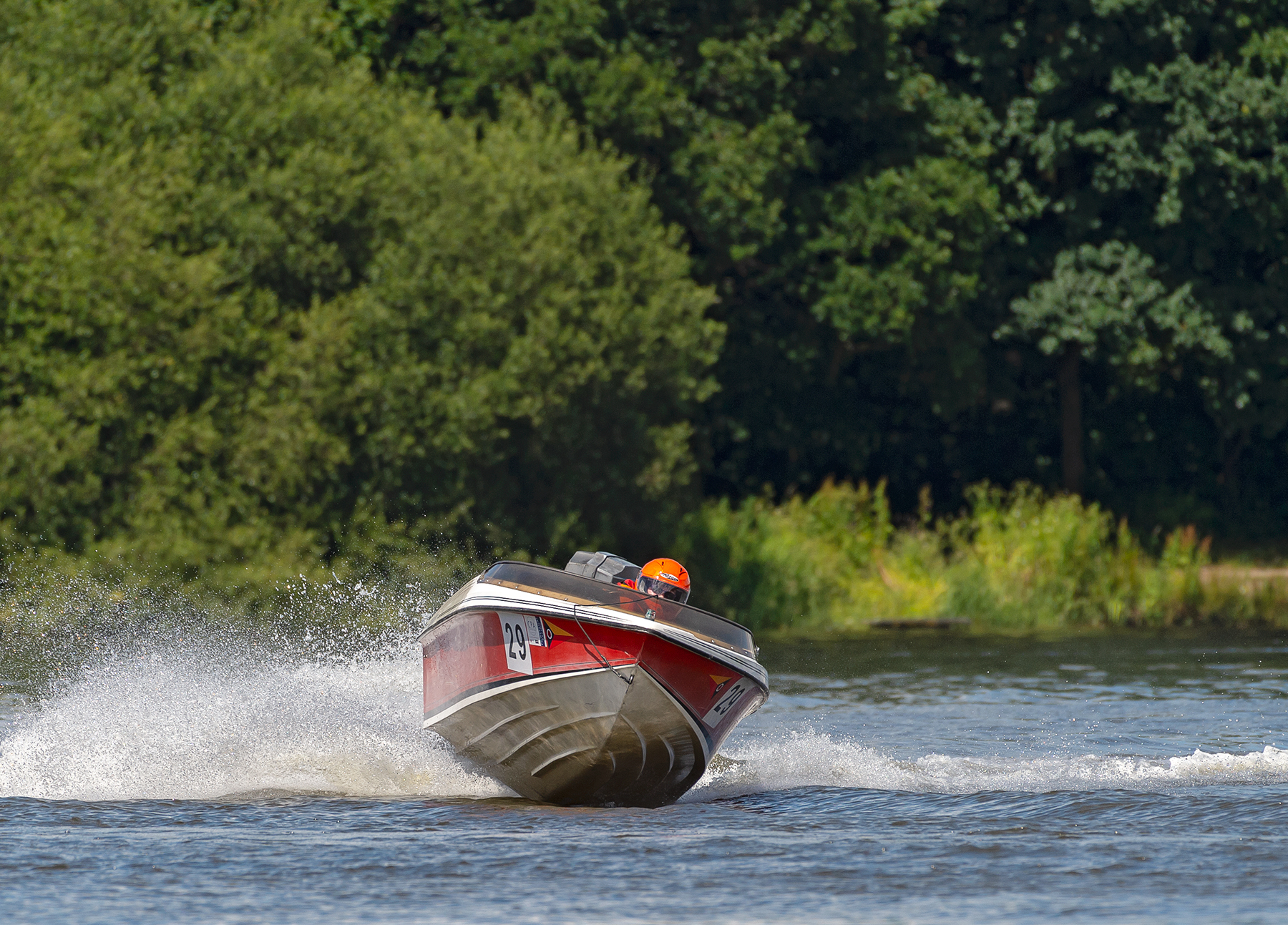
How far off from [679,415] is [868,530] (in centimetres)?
399

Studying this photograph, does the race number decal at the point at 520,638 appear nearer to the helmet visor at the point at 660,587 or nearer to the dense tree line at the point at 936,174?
the helmet visor at the point at 660,587

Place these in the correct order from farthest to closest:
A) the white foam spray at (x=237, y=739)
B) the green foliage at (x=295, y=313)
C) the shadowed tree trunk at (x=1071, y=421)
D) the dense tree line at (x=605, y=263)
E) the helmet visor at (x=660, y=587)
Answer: the shadowed tree trunk at (x=1071, y=421), the dense tree line at (x=605, y=263), the green foliage at (x=295, y=313), the white foam spray at (x=237, y=739), the helmet visor at (x=660, y=587)

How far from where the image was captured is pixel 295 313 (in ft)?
98.4

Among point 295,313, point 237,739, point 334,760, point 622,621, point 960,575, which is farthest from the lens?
point 960,575

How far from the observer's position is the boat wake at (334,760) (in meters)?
15.0

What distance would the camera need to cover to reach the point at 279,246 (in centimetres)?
2989

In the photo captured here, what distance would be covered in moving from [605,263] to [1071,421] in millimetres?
13741

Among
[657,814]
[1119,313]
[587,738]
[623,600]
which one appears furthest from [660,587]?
[1119,313]

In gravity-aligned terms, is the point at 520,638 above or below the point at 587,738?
above

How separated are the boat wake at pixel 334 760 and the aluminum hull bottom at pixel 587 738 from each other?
0.51 meters

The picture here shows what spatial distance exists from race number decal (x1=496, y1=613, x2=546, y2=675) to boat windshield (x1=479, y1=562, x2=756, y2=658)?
0.23 m

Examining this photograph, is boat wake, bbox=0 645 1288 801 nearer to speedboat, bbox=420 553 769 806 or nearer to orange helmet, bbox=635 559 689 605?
speedboat, bbox=420 553 769 806

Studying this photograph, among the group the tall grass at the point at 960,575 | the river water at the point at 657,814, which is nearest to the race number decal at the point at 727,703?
the river water at the point at 657,814

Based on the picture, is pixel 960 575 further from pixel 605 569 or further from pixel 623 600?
pixel 623 600
